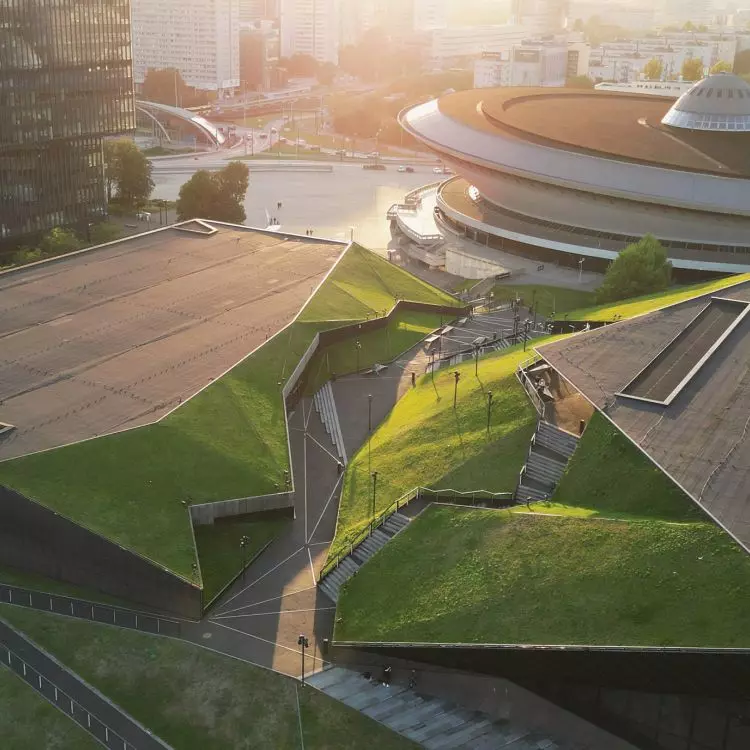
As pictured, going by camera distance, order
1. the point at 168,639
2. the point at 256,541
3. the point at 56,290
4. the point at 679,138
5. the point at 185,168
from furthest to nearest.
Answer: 1. the point at 185,168
2. the point at 679,138
3. the point at 56,290
4. the point at 256,541
5. the point at 168,639

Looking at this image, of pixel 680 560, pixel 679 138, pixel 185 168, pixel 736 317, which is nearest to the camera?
pixel 680 560

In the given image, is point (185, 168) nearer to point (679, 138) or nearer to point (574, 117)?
point (574, 117)

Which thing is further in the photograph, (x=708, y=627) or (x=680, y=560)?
(x=680, y=560)

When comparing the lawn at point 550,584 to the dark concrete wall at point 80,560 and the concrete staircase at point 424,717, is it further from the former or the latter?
the dark concrete wall at point 80,560

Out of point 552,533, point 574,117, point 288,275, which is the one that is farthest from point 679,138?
point 552,533

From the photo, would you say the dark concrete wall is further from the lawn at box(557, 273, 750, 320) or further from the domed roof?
the domed roof

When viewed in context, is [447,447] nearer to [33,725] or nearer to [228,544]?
[228,544]

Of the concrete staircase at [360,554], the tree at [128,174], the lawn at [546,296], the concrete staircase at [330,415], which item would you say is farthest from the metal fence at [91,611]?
the tree at [128,174]

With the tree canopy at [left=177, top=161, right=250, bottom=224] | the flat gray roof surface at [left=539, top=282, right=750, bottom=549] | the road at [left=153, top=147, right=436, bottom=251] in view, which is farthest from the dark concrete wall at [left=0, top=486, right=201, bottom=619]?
the road at [left=153, top=147, right=436, bottom=251]
